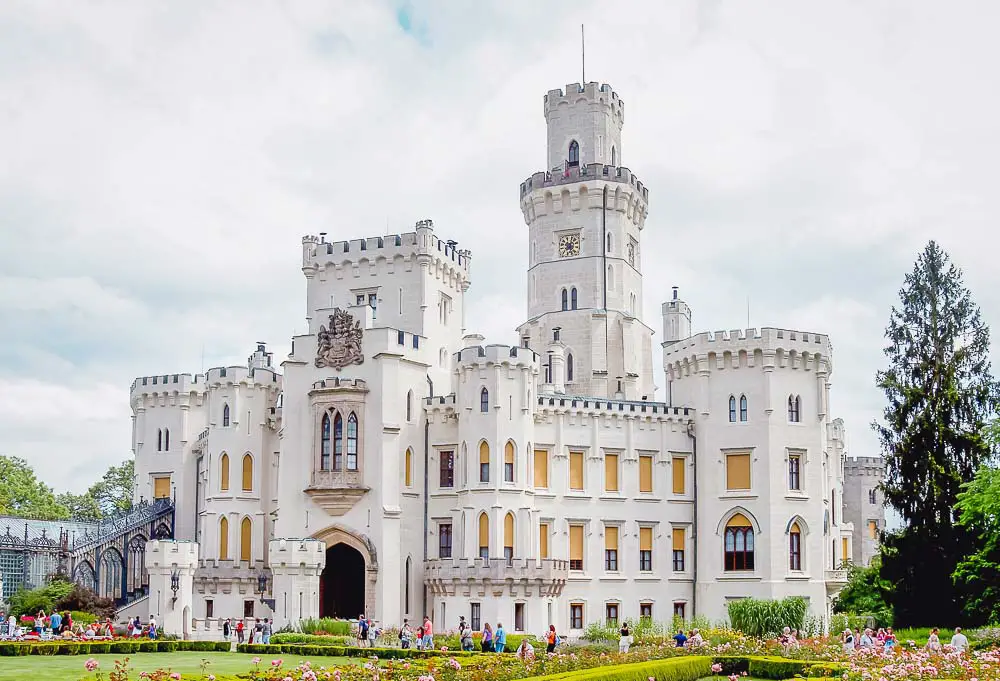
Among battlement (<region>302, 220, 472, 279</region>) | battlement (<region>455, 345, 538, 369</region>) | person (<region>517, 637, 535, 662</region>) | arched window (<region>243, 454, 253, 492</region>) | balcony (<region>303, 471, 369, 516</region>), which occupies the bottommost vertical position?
person (<region>517, 637, 535, 662</region>)

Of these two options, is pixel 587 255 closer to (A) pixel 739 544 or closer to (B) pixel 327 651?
(A) pixel 739 544

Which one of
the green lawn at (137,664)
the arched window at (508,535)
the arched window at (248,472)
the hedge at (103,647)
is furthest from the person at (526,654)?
the arched window at (248,472)

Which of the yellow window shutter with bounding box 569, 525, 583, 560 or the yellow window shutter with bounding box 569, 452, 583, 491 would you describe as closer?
the yellow window shutter with bounding box 569, 525, 583, 560

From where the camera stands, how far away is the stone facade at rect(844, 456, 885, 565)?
3204 inches

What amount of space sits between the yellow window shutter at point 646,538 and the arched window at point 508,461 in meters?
7.85

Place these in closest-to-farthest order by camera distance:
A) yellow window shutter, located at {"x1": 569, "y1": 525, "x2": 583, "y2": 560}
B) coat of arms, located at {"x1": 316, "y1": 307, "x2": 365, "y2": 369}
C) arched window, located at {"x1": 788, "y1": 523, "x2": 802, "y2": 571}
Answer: coat of arms, located at {"x1": 316, "y1": 307, "x2": 365, "y2": 369}
arched window, located at {"x1": 788, "y1": 523, "x2": 802, "y2": 571}
yellow window shutter, located at {"x1": 569, "y1": 525, "x2": 583, "y2": 560}

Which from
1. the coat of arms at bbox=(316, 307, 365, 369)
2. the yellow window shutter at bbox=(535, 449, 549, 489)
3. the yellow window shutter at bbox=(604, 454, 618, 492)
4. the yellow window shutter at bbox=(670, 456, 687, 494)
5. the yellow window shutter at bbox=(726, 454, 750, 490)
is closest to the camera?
the coat of arms at bbox=(316, 307, 365, 369)

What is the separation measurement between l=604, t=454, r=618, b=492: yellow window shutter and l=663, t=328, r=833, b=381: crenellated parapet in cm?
575

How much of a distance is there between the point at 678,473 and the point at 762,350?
282 inches

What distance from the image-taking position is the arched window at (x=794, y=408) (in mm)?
58750

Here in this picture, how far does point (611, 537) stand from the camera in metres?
59.2

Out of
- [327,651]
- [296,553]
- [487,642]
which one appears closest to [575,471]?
[296,553]

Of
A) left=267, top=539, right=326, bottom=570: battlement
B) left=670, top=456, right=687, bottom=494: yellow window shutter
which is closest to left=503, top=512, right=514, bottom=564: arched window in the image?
left=267, top=539, right=326, bottom=570: battlement

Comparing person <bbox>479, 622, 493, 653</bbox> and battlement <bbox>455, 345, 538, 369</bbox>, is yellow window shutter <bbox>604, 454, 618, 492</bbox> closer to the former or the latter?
battlement <bbox>455, 345, 538, 369</bbox>
